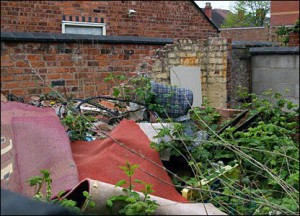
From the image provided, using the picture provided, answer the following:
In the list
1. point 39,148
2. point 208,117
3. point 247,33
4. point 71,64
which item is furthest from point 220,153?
point 247,33

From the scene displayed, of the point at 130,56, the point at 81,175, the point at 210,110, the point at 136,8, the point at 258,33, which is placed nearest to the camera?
the point at 81,175

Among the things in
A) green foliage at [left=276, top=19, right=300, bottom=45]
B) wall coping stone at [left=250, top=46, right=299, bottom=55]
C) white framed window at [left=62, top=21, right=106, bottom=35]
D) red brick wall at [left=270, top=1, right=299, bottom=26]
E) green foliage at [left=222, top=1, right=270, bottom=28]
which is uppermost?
green foliage at [left=222, top=1, right=270, bottom=28]

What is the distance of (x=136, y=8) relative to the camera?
41.0ft

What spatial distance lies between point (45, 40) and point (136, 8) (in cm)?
642

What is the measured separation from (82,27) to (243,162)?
28.6ft

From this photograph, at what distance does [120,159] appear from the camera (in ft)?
11.2

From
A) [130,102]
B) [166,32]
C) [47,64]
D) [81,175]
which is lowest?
[81,175]

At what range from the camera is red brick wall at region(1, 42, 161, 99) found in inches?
236

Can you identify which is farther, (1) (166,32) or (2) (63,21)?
(1) (166,32)

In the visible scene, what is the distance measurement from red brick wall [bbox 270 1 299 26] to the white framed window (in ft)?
14.2

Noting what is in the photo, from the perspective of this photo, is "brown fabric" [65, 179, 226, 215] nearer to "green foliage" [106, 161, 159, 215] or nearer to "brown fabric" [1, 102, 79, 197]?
"green foliage" [106, 161, 159, 215]

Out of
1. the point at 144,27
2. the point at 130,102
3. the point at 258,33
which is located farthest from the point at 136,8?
the point at 258,33

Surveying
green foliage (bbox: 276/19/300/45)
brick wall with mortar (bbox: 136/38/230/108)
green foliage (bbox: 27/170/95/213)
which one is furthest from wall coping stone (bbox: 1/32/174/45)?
green foliage (bbox: 27/170/95/213)

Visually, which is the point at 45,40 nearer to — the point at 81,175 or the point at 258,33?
the point at 81,175
